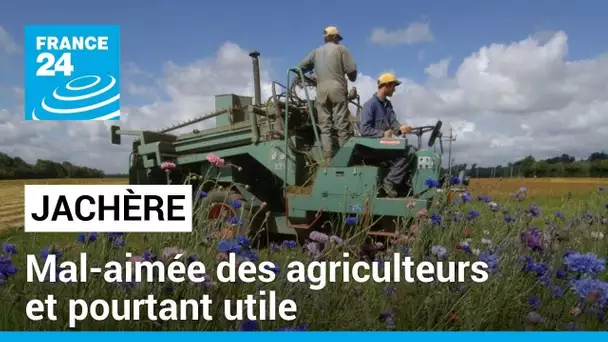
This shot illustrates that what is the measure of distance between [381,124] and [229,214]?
1979mm

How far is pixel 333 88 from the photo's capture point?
628 cm

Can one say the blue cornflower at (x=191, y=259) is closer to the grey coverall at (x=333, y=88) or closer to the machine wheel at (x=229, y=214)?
→ the machine wheel at (x=229, y=214)

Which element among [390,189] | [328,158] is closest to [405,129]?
[390,189]

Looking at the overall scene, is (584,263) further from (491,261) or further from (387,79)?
(387,79)

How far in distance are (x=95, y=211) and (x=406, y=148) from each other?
3.59m

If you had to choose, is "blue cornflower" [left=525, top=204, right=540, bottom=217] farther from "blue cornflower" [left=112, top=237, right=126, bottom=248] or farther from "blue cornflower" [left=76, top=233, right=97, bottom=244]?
"blue cornflower" [left=76, top=233, right=97, bottom=244]

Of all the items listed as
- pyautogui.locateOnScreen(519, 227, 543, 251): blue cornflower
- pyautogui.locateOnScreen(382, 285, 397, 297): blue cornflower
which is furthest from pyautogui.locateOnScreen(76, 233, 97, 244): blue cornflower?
pyautogui.locateOnScreen(519, 227, 543, 251): blue cornflower

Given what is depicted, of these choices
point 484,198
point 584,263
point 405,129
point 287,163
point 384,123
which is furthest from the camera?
point 287,163

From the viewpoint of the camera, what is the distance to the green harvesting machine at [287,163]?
18.9 ft

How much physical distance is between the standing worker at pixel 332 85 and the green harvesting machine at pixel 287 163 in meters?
0.13

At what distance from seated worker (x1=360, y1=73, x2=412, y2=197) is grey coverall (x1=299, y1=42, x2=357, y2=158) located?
351 millimetres

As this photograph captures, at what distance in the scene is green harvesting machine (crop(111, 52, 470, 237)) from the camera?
5.77 meters

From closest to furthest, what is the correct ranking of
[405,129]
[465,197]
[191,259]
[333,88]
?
[191,259], [465,197], [405,129], [333,88]

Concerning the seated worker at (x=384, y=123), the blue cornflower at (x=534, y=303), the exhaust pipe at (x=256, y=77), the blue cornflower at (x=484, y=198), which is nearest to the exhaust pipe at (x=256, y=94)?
the exhaust pipe at (x=256, y=77)
